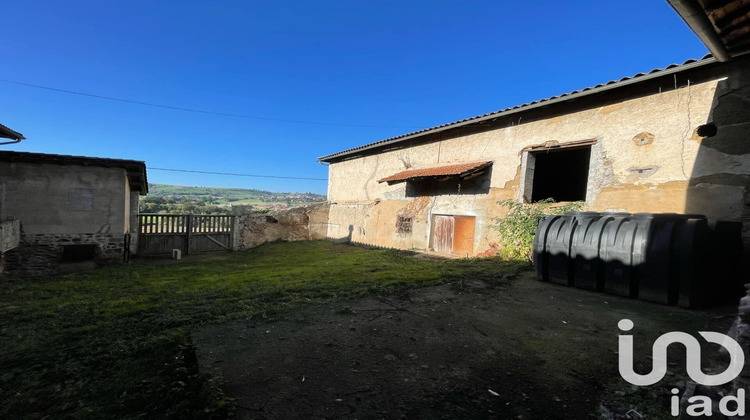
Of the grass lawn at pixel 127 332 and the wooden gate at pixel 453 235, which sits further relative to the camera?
the wooden gate at pixel 453 235

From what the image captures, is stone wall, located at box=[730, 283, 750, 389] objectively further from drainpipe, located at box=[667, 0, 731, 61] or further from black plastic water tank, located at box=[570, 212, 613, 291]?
black plastic water tank, located at box=[570, 212, 613, 291]

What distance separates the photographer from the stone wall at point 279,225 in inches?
600

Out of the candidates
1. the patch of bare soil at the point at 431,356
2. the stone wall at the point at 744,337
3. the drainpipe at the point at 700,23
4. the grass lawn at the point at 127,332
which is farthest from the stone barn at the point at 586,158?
the stone wall at the point at 744,337

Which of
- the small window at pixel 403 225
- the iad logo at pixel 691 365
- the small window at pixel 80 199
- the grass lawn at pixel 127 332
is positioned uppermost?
the small window at pixel 80 199

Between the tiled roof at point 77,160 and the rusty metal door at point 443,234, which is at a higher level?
the tiled roof at point 77,160

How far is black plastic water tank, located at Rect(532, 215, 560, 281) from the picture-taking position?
599 cm

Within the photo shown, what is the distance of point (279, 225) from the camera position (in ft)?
55.0

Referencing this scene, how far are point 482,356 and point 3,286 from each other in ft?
32.9

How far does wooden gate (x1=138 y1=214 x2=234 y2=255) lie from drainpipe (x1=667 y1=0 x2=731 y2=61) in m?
15.1

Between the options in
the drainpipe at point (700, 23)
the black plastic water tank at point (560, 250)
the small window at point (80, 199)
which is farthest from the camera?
the small window at point (80, 199)

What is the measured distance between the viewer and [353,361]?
2.71 m

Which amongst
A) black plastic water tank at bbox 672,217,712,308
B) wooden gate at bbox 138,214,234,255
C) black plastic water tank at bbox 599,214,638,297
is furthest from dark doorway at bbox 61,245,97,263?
black plastic water tank at bbox 672,217,712,308

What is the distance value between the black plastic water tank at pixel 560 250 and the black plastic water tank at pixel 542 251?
0.17 feet

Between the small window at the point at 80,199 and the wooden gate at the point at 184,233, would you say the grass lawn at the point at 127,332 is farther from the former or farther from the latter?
the wooden gate at the point at 184,233
